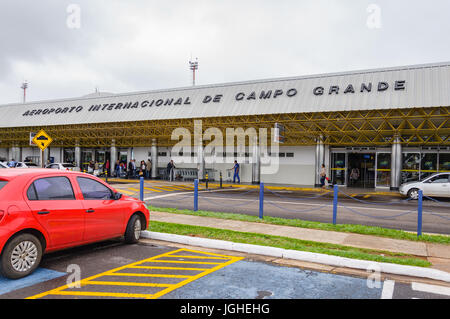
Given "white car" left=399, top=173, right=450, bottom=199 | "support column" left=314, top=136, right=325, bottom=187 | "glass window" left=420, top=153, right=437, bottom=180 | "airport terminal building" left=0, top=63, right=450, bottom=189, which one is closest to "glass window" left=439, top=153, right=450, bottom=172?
"airport terminal building" left=0, top=63, right=450, bottom=189

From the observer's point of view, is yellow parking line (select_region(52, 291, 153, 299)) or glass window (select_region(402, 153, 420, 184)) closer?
yellow parking line (select_region(52, 291, 153, 299))

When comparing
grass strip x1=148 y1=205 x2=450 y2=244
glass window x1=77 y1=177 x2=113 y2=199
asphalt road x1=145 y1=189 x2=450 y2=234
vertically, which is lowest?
asphalt road x1=145 y1=189 x2=450 y2=234

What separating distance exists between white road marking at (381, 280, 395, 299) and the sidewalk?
1.22m

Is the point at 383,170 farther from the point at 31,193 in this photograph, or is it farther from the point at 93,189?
the point at 31,193

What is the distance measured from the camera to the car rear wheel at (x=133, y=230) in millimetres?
7318

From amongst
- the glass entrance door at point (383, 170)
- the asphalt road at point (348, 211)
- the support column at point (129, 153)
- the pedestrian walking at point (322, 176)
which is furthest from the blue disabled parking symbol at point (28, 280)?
the support column at point (129, 153)

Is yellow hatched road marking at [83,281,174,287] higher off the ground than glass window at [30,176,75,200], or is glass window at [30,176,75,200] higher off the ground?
glass window at [30,176,75,200]

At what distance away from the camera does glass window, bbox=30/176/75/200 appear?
5.58 metres

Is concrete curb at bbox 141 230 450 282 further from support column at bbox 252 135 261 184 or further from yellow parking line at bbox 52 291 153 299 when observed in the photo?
support column at bbox 252 135 261 184

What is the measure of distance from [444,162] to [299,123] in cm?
966

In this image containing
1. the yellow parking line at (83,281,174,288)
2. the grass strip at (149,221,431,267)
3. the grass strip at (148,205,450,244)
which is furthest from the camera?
Answer: the grass strip at (148,205,450,244)
